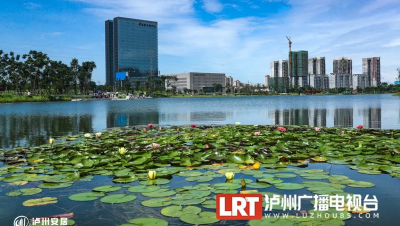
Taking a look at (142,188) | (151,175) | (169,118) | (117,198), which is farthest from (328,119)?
(117,198)

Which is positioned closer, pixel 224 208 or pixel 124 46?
pixel 224 208

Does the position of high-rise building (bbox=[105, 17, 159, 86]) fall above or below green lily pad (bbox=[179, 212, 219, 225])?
above

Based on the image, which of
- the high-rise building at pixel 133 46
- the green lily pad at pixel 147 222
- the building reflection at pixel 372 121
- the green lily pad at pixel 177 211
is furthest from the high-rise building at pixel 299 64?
the green lily pad at pixel 147 222

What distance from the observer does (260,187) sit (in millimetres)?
3914

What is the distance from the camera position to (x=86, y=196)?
12.1 ft

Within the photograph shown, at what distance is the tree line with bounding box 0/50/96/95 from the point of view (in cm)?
6912

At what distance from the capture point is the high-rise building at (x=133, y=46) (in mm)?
169375

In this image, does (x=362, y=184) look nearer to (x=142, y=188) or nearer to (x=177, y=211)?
(x=177, y=211)

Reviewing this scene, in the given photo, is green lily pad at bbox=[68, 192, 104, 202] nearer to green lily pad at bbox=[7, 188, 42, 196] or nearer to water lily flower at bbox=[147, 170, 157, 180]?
green lily pad at bbox=[7, 188, 42, 196]

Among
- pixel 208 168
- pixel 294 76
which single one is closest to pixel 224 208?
pixel 208 168

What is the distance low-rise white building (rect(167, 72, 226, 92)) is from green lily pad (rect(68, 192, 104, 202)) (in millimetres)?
178209

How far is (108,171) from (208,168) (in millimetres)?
1617

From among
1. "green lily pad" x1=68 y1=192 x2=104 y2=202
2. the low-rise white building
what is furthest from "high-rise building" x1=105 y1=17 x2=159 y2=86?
"green lily pad" x1=68 y1=192 x2=104 y2=202

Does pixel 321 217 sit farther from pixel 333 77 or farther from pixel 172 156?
pixel 333 77
